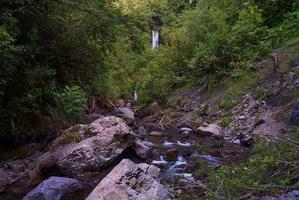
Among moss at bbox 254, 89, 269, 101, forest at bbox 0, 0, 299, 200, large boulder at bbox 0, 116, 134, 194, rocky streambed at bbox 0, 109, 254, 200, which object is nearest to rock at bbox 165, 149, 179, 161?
rocky streambed at bbox 0, 109, 254, 200

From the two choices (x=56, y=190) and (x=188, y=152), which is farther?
(x=188, y=152)

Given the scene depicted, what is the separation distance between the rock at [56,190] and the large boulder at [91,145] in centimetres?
99

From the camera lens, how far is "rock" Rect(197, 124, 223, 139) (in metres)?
8.84

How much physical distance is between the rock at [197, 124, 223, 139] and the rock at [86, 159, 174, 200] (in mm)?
3784

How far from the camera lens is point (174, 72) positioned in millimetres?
14367

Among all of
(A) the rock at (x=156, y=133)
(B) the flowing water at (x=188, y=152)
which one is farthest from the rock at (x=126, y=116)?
(B) the flowing water at (x=188, y=152)

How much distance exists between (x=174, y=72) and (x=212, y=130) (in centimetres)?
558

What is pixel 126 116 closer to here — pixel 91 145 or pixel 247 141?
pixel 247 141

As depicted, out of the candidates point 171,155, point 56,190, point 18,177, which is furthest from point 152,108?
point 56,190

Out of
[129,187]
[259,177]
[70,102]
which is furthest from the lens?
[70,102]

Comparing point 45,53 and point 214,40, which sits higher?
point 214,40

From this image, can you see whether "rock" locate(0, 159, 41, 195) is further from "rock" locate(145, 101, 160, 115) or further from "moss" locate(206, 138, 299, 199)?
"rock" locate(145, 101, 160, 115)

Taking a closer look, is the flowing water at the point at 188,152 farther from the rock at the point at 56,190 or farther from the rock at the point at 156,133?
the rock at the point at 56,190

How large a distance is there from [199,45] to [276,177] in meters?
9.23
